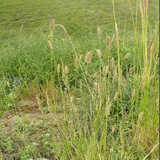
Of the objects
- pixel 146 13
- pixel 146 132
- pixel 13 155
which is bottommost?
pixel 13 155

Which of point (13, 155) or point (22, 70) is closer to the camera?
point (13, 155)

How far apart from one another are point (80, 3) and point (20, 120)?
625 centimetres

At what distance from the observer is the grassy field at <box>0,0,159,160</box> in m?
1.30

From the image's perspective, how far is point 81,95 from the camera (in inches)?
59.4

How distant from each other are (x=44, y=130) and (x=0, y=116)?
52 cm

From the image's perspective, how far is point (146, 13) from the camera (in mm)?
1198

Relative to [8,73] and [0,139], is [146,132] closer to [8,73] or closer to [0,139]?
[0,139]

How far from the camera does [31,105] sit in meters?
2.33

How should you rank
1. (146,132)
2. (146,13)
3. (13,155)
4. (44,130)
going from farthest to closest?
(44,130)
(13,155)
(146,132)
(146,13)

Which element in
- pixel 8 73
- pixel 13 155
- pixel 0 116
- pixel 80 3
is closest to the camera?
pixel 13 155

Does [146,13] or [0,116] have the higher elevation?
[146,13]

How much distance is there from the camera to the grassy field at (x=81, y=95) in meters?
1.30

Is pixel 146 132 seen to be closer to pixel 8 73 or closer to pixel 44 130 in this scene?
pixel 44 130

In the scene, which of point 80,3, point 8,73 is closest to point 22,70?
point 8,73
